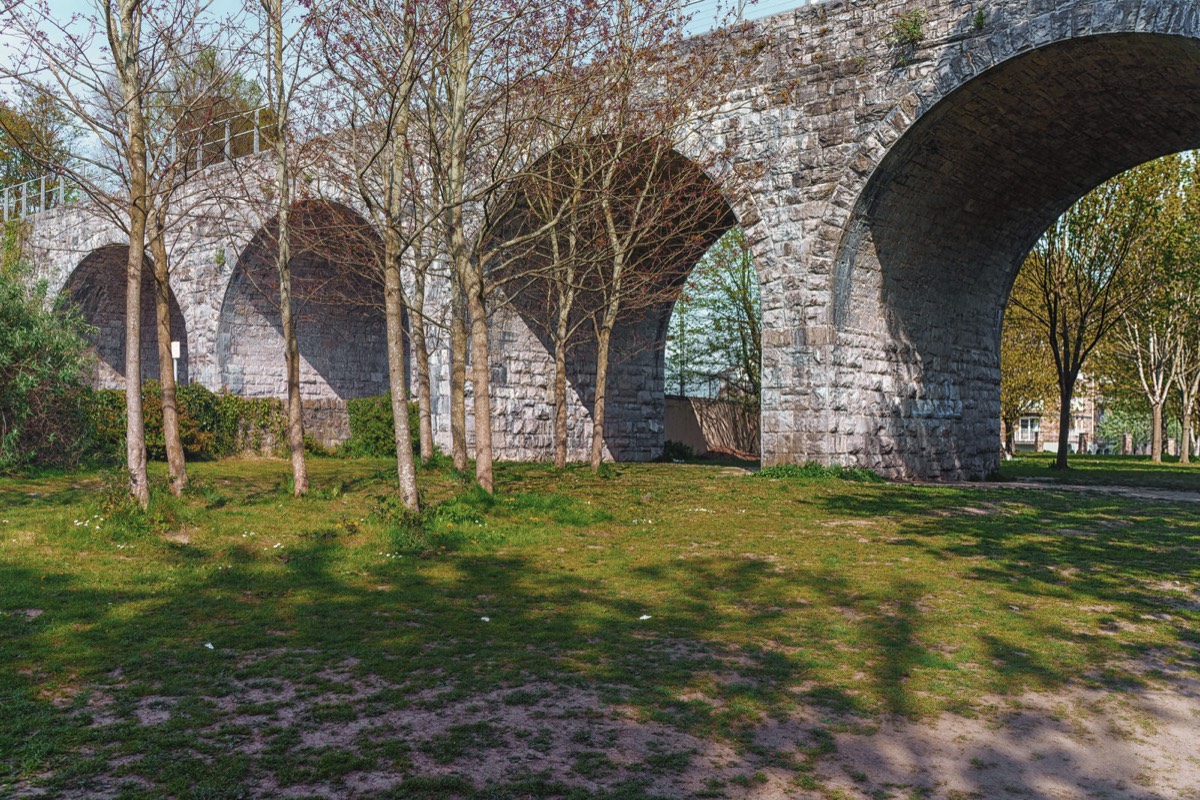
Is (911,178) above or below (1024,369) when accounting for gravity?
above

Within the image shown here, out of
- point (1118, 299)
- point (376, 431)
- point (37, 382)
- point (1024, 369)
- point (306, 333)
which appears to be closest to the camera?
point (37, 382)

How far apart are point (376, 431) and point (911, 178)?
11.9 m

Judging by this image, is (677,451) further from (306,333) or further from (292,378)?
(292,378)

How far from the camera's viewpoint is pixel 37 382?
14789 millimetres

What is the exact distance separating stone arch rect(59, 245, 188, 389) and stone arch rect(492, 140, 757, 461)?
580 inches

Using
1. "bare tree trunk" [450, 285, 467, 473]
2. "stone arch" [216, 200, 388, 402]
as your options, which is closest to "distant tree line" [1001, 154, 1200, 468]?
"bare tree trunk" [450, 285, 467, 473]

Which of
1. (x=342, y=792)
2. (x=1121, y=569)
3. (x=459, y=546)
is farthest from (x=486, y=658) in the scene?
(x=1121, y=569)

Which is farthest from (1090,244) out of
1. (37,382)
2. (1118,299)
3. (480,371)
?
(37,382)

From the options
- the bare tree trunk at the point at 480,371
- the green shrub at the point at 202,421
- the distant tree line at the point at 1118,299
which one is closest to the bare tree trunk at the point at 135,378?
the bare tree trunk at the point at 480,371

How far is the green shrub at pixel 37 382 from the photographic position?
571 inches

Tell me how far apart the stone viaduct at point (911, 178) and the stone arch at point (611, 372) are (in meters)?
0.38

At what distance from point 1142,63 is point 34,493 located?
48.7ft

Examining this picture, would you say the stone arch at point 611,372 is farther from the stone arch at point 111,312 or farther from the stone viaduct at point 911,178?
the stone arch at point 111,312

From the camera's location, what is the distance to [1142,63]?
13453 mm
